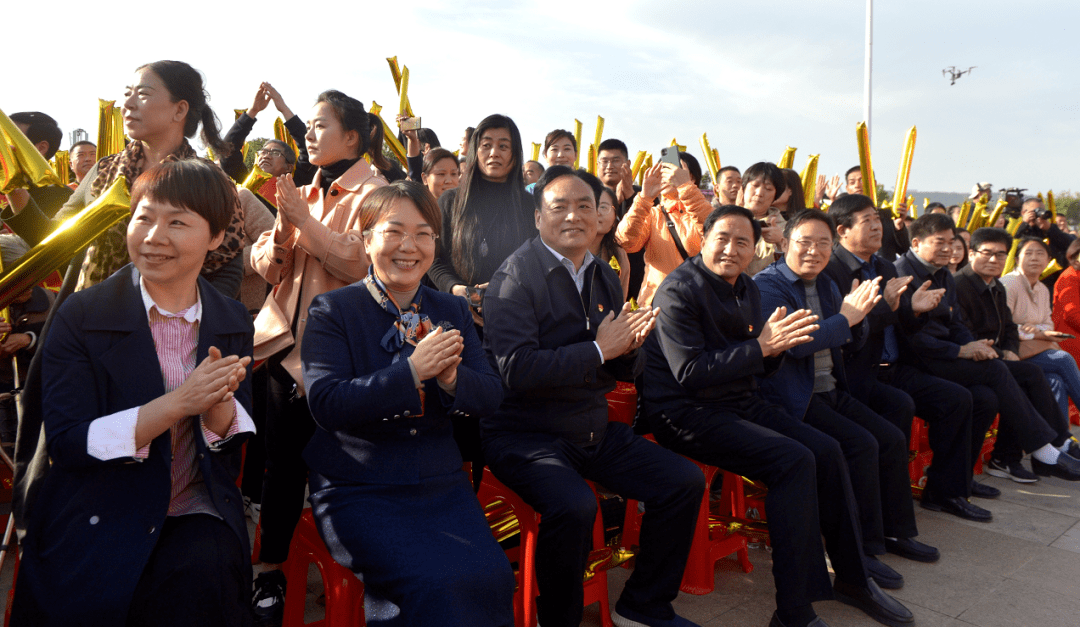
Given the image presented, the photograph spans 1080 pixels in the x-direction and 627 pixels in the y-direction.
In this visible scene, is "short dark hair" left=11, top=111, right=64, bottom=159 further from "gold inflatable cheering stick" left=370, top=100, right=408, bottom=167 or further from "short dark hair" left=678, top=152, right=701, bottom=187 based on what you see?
"short dark hair" left=678, top=152, right=701, bottom=187

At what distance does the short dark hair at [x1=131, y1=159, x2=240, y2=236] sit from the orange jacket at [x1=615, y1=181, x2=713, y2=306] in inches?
107

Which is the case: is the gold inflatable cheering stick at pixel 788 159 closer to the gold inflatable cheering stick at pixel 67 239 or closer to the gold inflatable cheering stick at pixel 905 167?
the gold inflatable cheering stick at pixel 905 167

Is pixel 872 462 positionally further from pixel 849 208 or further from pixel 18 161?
pixel 18 161

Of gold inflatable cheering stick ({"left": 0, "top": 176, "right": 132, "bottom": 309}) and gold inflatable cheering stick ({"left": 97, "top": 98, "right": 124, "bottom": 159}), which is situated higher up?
gold inflatable cheering stick ({"left": 97, "top": 98, "right": 124, "bottom": 159})

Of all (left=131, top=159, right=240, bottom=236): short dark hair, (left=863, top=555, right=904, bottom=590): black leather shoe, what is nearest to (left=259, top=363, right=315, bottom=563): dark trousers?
(left=131, top=159, right=240, bottom=236): short dark hair

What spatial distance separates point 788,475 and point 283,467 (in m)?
1.89

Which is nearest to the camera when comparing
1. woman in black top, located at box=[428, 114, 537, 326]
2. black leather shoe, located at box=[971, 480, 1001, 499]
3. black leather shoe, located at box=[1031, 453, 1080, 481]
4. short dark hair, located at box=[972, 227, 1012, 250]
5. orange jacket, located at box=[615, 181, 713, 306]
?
woman in black top, located at box=[428, 114, 537, 326]

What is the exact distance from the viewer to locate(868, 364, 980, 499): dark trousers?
156 inches

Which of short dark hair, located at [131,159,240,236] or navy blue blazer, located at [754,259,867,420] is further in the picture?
navy blue blazer, located at [754,259,867,420]

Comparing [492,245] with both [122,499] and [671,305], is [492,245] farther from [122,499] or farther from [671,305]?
[122,499]

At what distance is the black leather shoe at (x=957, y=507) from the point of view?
3926 mm

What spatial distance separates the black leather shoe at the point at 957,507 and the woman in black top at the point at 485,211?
285 centimetres

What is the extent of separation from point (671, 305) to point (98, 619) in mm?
2240

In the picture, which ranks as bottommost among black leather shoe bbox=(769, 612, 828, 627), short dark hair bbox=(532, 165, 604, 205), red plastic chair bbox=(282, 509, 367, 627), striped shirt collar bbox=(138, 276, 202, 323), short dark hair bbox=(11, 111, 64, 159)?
black leather shoe bbox=(769, 612, 828, 627)
